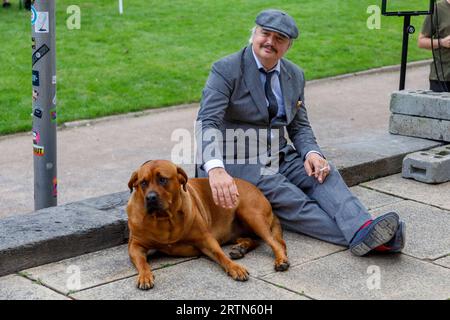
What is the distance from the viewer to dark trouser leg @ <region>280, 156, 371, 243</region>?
17.4ft

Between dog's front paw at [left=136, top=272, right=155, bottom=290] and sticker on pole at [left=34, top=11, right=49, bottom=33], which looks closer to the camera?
dog's front paw at [left=136, top=272, right=155, bottom=290]

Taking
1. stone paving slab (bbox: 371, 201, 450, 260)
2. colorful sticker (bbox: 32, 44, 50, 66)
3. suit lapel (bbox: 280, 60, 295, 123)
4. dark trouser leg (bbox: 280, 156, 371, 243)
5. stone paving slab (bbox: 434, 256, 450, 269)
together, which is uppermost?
colorful sticker (bbox: 32, 44, 50, 66)

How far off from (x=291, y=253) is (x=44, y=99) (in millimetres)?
1975

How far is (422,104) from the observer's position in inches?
306

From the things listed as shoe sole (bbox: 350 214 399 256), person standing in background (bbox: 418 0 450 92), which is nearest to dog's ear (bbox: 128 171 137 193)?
shoe sole (bbox: 350 214 399 256)

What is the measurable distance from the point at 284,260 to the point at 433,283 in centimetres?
87

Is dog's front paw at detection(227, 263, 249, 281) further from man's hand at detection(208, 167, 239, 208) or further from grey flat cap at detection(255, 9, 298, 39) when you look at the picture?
grey flat cap at detection(255, 9, 298, 39)

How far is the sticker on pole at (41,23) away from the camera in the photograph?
5.57 meters

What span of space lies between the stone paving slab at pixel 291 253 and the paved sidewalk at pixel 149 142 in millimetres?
1333

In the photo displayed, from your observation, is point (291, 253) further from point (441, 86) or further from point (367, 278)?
point (441, 86)

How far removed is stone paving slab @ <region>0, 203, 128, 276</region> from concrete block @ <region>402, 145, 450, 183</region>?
276 cm

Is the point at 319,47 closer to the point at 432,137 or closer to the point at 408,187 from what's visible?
the point at 432,137
